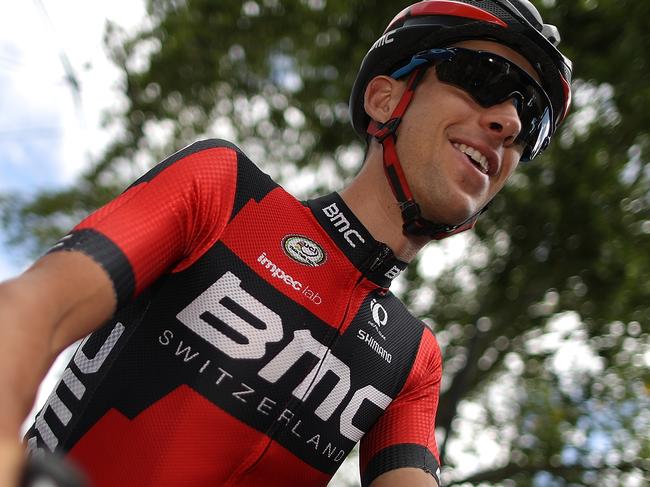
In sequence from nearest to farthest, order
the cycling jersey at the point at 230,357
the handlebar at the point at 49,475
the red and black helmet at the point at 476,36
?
the handlebar at the point at 49,475, the cycling jersey at the point at 230,357, the red and black helmet at the point at 476,36

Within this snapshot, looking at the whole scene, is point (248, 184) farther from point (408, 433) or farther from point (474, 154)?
point (408, 433)

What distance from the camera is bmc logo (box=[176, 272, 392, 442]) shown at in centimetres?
208

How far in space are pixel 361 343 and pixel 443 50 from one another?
1.30 meters

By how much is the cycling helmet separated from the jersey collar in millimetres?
165

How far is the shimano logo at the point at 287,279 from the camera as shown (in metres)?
2.21

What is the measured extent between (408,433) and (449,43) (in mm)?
1675

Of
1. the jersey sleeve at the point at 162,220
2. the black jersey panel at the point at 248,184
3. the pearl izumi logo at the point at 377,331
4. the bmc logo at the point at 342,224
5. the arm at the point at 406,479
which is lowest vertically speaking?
the arm at the point at 406,479

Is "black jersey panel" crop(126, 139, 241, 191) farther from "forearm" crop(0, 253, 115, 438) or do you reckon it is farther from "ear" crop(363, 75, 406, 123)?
"ear" crop(363, 75, 406, 123)

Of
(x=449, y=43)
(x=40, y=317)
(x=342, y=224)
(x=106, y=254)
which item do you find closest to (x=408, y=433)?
(x=342, y=224)

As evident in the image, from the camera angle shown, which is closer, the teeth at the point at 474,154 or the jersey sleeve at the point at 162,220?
the jersey sleeve at the point at 162,220

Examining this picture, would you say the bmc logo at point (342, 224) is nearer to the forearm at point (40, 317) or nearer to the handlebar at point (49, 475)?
the forearm at point (40, 317)

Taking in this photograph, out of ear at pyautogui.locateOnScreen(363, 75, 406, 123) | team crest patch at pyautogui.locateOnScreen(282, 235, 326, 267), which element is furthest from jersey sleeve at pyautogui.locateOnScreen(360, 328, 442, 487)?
ear at pyautogui.locateOnScreen(363, 75, 406, 123)

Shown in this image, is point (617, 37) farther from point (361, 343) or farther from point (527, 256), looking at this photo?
point (361, 343)

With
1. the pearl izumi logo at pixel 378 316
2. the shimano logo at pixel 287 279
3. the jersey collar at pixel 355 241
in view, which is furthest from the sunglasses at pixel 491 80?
the shimano logo at pixel 287 279
